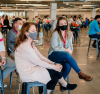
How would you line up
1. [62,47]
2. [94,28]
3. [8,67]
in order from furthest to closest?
[94,28]
[62,47]
[8,67]

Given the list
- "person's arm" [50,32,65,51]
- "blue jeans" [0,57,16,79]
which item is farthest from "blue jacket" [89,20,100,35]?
"blue jeans" [0,57,16,79]

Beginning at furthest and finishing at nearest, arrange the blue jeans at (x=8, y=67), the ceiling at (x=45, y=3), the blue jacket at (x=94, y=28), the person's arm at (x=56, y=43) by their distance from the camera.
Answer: the ceiling at (x=45, y=3) < the blue jacket at (x=94, y=28) < the person's arm at (x=56, y=43) < the blue jeans at (x=8, y=67)

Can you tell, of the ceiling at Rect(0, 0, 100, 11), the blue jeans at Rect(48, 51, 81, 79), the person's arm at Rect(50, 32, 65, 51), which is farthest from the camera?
the ceiling at Rect(0, 0, 100, 11)

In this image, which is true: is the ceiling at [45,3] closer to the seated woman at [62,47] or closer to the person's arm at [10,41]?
the seated woman at [62,47]

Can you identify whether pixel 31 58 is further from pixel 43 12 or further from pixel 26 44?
pixel 43 12

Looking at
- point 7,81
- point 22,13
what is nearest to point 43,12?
point 22,13

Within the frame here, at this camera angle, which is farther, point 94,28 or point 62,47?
point 94,28

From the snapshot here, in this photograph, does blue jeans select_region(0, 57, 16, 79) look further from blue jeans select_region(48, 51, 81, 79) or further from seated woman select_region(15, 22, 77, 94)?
blue jeans select_region(48, 51, 81, 79)

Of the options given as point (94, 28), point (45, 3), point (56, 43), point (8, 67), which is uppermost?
point (45, 3)

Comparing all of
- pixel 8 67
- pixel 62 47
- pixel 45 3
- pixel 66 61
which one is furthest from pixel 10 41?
pixel 45 3

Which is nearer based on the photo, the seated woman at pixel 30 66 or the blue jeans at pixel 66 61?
the seated woman at pixel 30 66

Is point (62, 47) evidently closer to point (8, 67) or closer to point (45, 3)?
point (8, 67)

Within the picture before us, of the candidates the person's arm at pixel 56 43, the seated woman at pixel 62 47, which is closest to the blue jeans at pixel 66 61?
the seated woman at pixel 62 47

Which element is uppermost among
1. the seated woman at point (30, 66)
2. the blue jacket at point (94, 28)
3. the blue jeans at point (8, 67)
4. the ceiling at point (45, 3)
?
the ceiling at point (45, 3)
